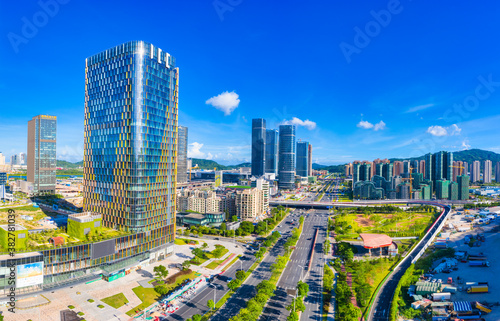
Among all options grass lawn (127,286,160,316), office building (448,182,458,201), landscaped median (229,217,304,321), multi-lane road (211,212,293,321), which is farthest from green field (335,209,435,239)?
grass lawn (127,286,160,316)

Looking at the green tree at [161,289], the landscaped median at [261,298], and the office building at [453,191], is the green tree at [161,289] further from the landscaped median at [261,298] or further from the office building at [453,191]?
the office building at [453,191]

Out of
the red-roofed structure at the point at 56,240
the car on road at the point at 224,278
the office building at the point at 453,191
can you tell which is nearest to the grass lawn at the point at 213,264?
the car on road at the point at 224,278

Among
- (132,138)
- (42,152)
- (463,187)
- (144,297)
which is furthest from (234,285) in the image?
(463,187)

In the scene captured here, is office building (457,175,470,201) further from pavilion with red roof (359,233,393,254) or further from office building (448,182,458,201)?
pavilion with red roof (359,233,393,254)

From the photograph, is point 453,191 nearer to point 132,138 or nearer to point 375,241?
point 375,241

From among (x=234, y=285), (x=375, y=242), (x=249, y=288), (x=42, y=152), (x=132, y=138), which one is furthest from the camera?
(x=42, y=152)

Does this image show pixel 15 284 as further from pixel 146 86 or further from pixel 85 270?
pixel 146 86
